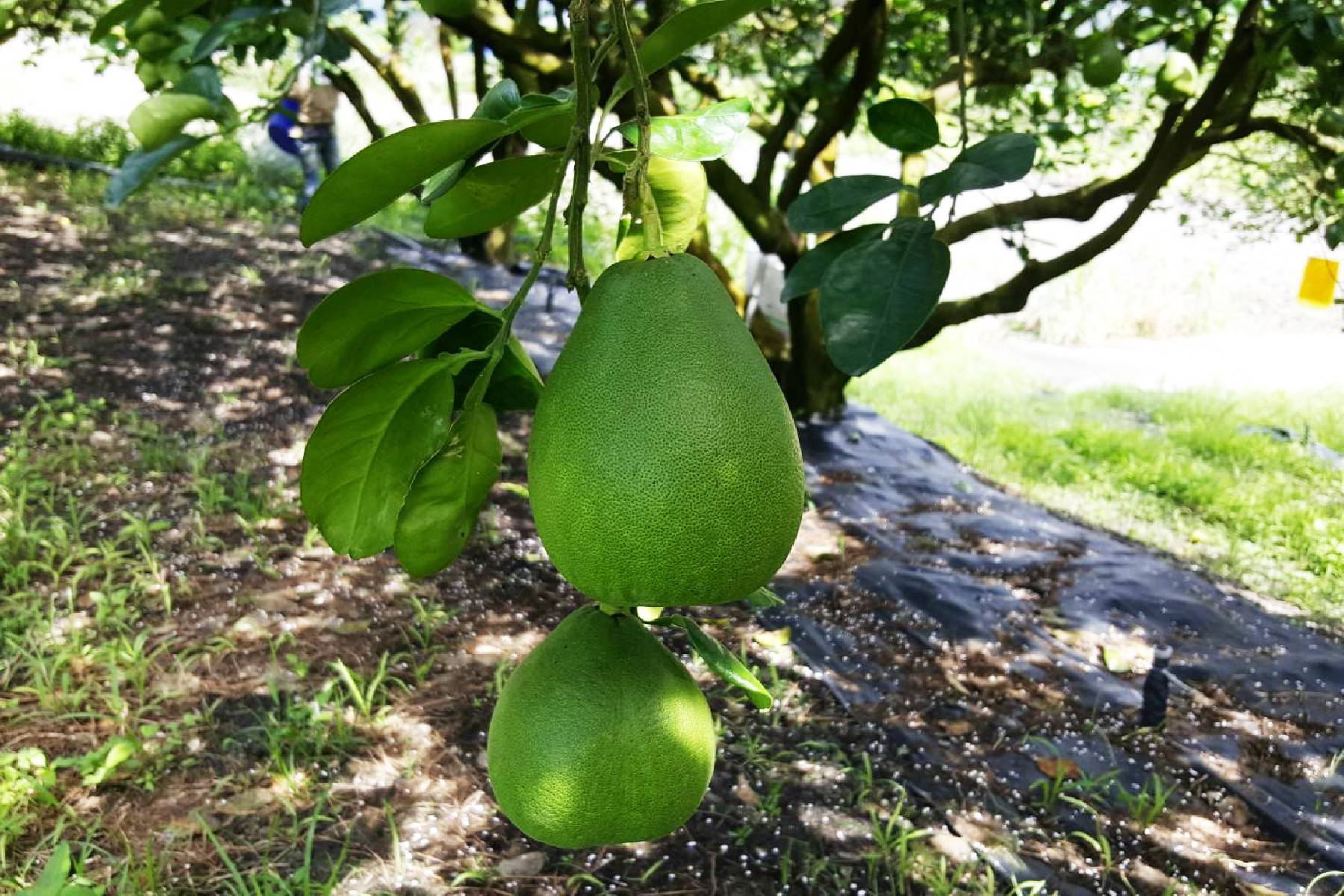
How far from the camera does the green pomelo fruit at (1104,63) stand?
2.17 meters

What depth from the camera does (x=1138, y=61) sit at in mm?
4500

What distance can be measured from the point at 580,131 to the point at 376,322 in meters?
0.15

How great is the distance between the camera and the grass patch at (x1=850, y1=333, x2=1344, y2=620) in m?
4.09

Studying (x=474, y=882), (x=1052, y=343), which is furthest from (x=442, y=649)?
(x=1052, y=343)

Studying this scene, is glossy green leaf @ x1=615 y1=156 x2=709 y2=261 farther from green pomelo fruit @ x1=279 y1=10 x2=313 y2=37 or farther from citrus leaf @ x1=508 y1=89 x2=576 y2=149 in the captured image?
green pomelo fruit @ x1=279 y1=10 x2=313 y2=37

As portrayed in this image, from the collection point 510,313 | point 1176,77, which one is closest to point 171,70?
point 510,313

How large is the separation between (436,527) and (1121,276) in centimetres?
854

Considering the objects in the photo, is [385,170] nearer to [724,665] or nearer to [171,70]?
[724,665]

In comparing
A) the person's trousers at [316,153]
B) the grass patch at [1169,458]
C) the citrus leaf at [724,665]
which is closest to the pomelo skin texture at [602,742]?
the citrus leaf at [724,665]

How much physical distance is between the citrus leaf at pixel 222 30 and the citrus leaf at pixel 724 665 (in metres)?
0.64

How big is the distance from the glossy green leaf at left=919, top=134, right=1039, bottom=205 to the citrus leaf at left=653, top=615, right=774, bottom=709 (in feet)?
1.10

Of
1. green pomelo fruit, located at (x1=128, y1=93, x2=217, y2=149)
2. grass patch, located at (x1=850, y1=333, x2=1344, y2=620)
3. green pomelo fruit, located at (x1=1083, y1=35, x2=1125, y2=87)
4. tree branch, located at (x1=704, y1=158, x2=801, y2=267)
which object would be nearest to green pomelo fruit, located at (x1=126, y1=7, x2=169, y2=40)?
green pomelo fruit, located at (x1=128, y1=93, x2=217, y2=149)

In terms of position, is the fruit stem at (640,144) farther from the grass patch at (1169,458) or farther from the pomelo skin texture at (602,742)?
the grass patch at (1169,458)

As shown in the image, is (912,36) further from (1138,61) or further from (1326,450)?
(1326,450)
